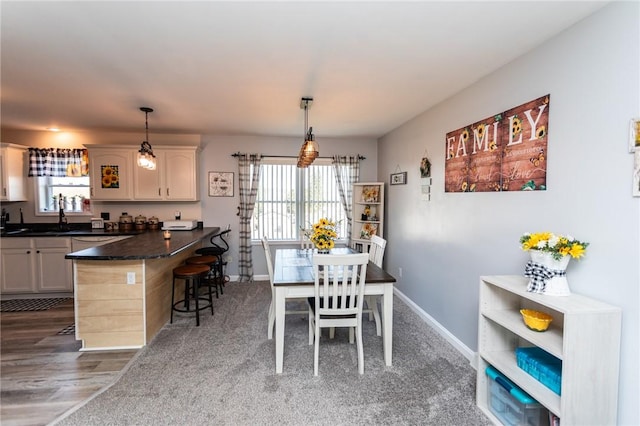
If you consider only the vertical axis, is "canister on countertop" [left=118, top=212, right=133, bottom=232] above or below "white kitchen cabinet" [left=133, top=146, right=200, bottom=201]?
below

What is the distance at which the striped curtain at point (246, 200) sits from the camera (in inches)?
193

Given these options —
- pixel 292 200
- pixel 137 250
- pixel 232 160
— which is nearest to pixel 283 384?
pixel 137 250

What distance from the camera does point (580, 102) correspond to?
5.61 ft

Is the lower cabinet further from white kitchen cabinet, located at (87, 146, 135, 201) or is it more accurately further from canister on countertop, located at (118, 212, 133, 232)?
white kitchen cabinet, located at (87, 146, 135, 201)

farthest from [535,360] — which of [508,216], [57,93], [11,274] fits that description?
[11,274]

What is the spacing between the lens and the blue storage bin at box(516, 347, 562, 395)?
5.25ft

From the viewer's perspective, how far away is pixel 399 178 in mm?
4234

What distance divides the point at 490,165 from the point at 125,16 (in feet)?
8.64

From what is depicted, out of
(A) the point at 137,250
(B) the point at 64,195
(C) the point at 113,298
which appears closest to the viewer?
(C) the point at 113,298

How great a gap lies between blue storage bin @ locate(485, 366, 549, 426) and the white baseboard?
574 mm

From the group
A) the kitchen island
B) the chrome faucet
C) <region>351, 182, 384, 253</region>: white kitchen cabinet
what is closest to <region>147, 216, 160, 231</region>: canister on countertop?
the chrome faucet

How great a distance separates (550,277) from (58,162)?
6079 millimetres

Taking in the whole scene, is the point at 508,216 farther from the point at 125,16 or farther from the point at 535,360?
the point at 125,16

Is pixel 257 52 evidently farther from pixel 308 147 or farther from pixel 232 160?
pixel 232 160
